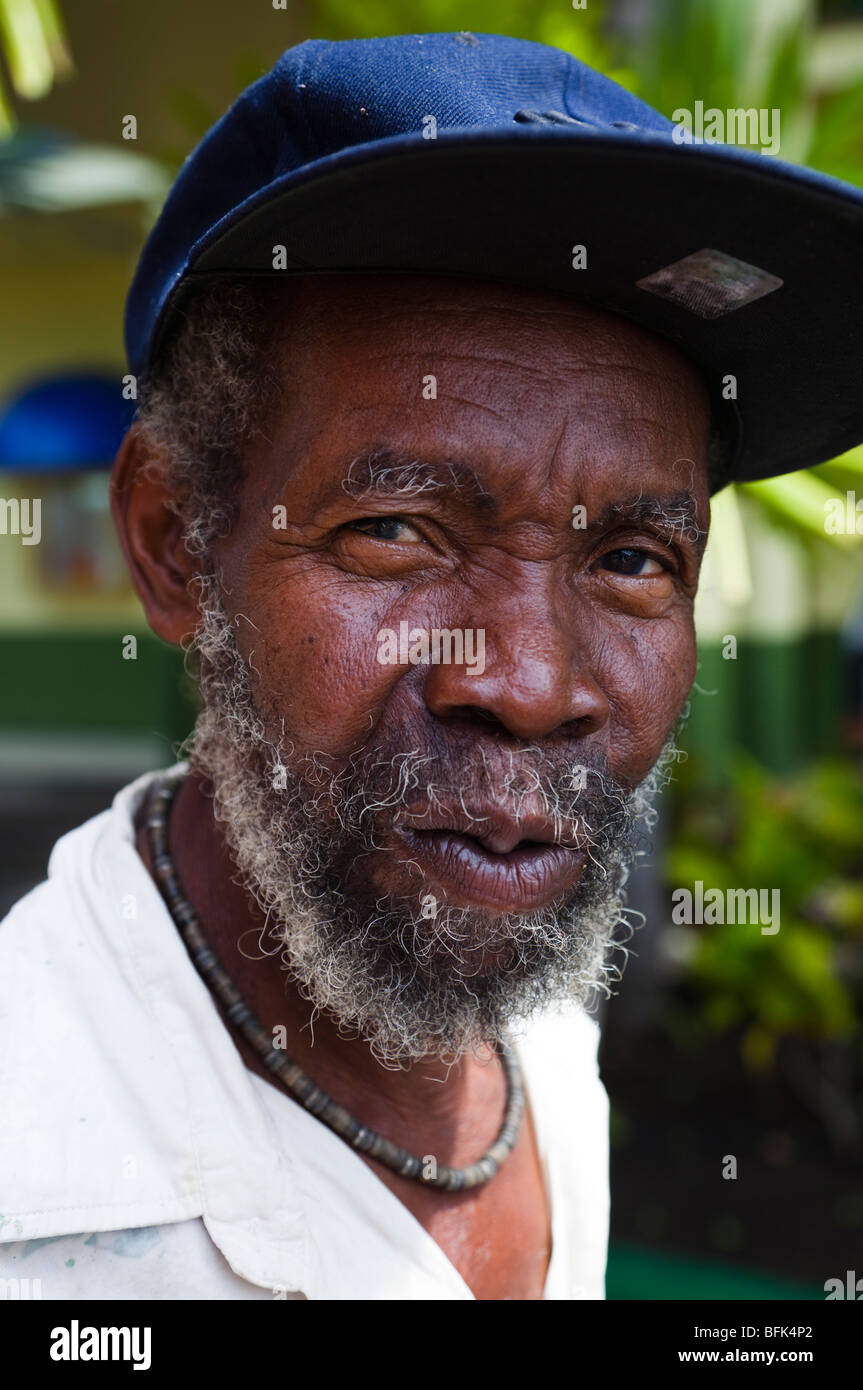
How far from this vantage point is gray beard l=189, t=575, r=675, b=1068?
55.5 inches

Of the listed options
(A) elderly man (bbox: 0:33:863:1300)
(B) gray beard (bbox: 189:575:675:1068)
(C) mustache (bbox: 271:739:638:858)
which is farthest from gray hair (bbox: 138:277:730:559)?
(C) mustache (bbox: 271:739:638:858)

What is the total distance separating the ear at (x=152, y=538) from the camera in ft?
5.52

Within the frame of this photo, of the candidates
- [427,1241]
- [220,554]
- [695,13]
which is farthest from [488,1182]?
[695,13]

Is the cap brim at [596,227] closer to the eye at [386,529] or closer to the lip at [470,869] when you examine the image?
the eye at [386,529]

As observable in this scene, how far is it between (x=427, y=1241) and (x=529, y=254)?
120 centimetres

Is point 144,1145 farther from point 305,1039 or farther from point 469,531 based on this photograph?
point 469,531

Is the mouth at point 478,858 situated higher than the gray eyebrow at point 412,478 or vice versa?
the gray eyebrow at point 412,478

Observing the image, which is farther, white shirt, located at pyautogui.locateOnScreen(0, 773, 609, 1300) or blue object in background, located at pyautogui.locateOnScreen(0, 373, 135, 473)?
blue object in background, located at pyautogui.locateOnScreen(0, 373, 135, 473)

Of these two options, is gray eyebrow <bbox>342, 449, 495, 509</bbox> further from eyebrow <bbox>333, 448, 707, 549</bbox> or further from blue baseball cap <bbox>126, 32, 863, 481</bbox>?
blue baseball cap <bbox>126, 32, 863, 481</bbox>

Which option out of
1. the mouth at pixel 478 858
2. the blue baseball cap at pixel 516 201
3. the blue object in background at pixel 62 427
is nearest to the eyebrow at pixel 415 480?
the blue baseball cap at pixel 516 201

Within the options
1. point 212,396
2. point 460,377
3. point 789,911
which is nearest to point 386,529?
point 460,377

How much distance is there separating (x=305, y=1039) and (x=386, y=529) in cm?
68

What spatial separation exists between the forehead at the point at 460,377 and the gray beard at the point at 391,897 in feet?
1.06

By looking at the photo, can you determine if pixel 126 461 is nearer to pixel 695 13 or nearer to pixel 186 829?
pixel 186 829
